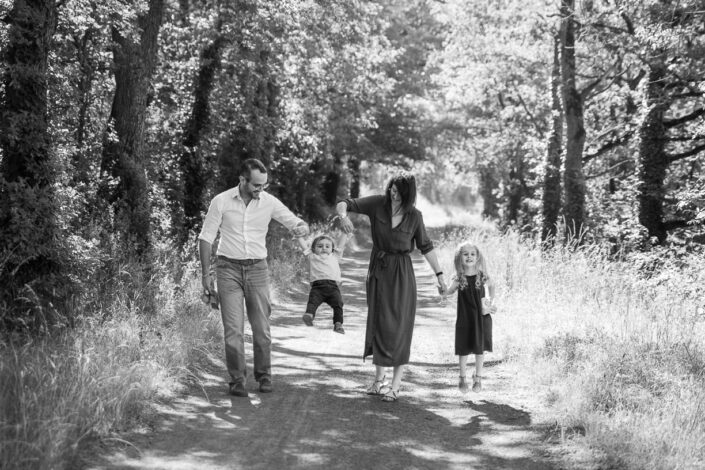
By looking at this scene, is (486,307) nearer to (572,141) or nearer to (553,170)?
(572,141)

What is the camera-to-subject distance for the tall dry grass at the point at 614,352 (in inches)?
228

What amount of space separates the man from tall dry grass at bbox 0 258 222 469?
76 cm

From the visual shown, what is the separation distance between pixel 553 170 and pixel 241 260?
17.8 metres

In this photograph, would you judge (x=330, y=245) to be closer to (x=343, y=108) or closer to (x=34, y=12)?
(x=34, y=12)

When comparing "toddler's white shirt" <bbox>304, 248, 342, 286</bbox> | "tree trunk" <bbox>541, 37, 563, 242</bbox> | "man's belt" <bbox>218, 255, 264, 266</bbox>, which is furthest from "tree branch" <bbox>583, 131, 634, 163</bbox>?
"man's belt" <bbox>218, 255, 264, 266</bbox>

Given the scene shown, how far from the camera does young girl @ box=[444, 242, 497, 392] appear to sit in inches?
322

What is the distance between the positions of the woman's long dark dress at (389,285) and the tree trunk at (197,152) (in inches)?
432

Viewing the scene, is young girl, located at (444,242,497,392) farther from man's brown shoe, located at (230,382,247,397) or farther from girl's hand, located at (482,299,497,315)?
man's brown shoe, located at (230,382,247,397)

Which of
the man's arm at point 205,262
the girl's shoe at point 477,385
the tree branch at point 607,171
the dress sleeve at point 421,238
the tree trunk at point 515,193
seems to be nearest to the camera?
the man's arm at point 205,262

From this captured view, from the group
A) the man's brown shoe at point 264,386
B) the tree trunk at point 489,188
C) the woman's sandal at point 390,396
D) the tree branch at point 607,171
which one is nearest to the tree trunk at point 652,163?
the tree branch at point 607,171

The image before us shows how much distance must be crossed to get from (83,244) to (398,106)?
101 feet

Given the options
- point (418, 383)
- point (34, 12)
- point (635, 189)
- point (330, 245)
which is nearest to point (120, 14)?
point (34, 12)

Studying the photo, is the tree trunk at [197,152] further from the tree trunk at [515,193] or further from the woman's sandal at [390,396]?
the tree trunk at [515,193]

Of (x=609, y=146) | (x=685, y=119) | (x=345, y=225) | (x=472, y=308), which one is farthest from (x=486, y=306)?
(x=609, y=146)
